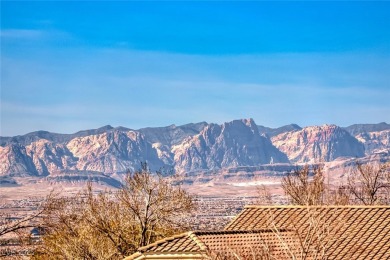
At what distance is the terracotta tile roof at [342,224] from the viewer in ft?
102

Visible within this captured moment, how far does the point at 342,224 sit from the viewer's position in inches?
1335

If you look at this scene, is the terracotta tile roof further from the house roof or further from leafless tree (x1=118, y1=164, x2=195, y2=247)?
leafless tree (x1=118, y1=164, x2=195, y2=247)

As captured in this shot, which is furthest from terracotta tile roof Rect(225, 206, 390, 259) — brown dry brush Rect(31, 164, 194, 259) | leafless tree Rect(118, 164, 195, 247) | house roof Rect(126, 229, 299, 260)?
leafless tree Rect(118, 164, 195, 247)

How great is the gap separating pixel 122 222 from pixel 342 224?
18.3 m

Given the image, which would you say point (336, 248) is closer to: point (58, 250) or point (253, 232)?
point (253, 232)

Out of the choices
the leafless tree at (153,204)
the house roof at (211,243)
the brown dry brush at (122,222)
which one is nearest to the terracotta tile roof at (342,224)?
the house roof at (211,243)

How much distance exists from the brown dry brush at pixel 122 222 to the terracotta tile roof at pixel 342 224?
10065 millimetres

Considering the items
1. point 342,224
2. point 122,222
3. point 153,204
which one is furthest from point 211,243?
point 122,222

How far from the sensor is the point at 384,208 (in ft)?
117

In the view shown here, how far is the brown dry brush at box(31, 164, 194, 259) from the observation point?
149 feet

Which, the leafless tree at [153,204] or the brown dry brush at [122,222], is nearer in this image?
the brown dry brush at [122,222]

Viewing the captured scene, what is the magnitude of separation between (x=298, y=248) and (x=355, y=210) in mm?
7004

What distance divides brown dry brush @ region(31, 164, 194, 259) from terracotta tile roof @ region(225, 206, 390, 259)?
10065 mm

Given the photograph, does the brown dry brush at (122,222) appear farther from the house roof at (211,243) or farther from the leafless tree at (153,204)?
the house roof at (211,243)
